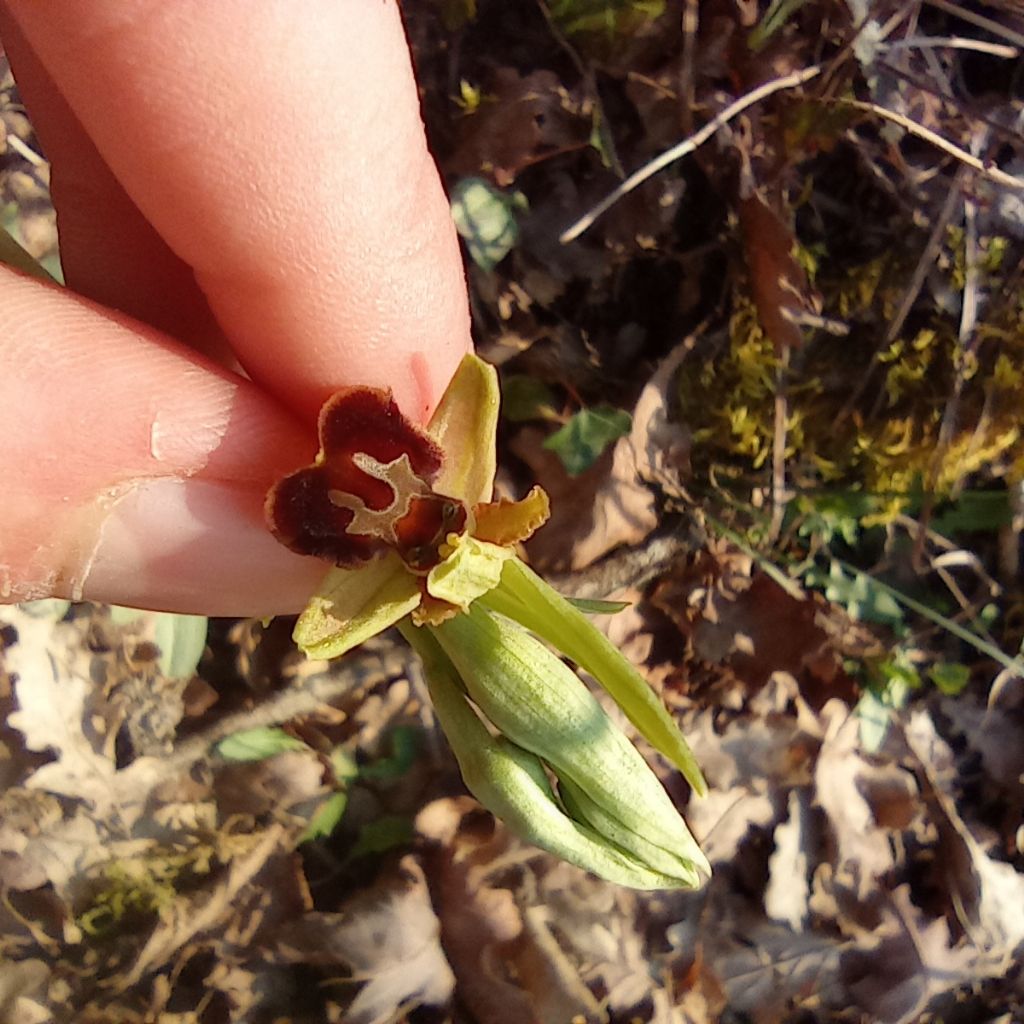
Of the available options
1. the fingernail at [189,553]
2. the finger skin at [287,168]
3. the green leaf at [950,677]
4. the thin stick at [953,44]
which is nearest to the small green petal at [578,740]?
the fingernail at [189,553]

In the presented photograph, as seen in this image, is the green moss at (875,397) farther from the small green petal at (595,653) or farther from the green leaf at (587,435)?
the small green petal at (595,653)

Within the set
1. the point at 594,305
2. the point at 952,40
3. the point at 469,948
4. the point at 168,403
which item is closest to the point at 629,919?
the point at 469,948

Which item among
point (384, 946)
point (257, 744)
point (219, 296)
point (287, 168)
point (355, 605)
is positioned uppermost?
point (287, 168)

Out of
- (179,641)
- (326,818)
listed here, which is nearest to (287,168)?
(179,641)

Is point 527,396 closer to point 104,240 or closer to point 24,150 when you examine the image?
point 104,240

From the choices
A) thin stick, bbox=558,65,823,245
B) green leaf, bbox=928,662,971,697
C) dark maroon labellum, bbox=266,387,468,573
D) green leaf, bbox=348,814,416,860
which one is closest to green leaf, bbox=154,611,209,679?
green leaf, bbox=348,814,416,860

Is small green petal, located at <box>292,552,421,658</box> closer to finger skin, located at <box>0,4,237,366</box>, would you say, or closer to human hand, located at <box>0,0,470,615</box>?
human hand, located at <box>0,0,470,615</box>
